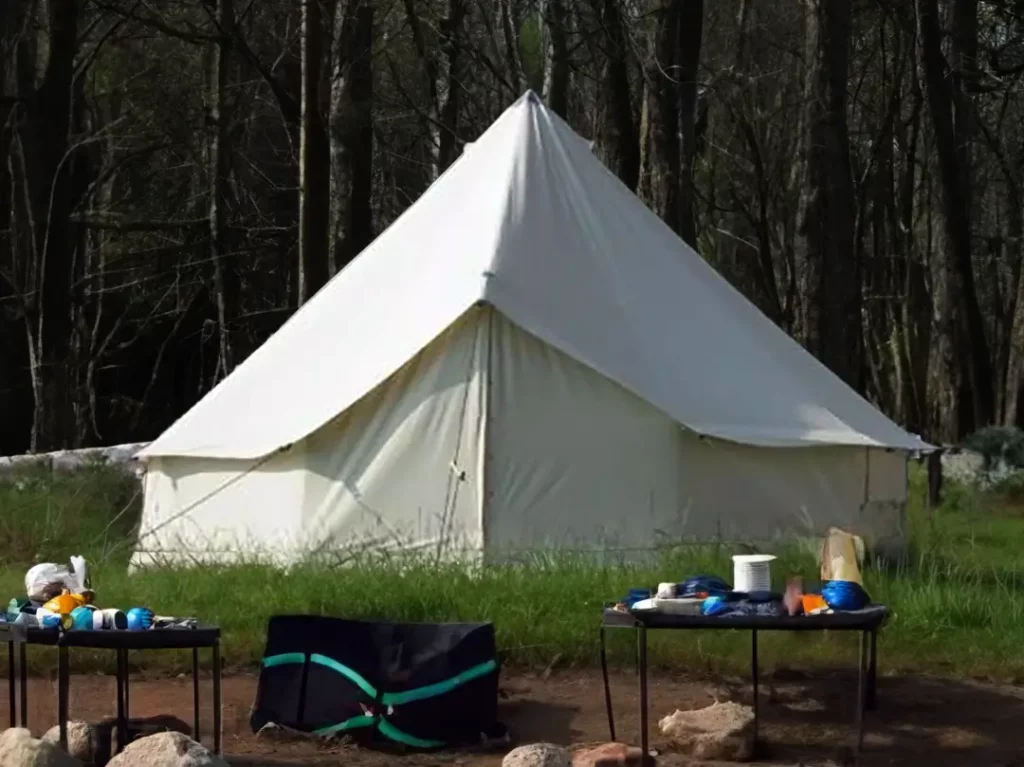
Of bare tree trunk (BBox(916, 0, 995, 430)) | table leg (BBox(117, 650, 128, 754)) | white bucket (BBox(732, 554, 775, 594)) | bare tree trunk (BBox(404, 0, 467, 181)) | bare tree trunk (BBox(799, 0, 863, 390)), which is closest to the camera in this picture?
table leg (BBox(117, 650, 128, 754))

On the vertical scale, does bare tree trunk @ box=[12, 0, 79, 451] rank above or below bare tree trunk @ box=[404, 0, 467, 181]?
below

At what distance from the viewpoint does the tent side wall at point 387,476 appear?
891cm

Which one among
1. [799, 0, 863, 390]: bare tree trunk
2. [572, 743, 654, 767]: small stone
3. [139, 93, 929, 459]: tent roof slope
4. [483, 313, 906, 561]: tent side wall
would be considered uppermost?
[799, 0, 863, 390]: bare tree trunk

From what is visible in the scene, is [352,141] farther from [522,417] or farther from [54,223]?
[522,417]

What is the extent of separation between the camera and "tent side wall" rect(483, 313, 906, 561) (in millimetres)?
8883

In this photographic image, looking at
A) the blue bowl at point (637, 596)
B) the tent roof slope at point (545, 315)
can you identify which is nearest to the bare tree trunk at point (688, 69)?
the tent roof slope at point (545, 315)

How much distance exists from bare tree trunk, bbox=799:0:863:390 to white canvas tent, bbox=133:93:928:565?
3634mm

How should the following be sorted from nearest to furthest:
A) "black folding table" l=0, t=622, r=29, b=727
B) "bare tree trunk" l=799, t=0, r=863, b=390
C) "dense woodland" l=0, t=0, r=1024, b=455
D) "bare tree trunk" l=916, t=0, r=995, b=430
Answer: "black folding table" l=0, t=622, r=29, b=727, "bare tree trunk" l=799, t=0, r=863, b=390, "dense woodland" l=0, t=0, r=1024, b=455, "bare tree trunk" l=916, t=0, r=995, b=430

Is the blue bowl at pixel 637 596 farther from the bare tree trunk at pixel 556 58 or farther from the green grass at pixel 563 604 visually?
the bare tree trunk at pixel 556 58

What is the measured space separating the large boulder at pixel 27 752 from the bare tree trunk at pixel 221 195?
13.6 meters

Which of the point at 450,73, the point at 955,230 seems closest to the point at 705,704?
the point at 450,73

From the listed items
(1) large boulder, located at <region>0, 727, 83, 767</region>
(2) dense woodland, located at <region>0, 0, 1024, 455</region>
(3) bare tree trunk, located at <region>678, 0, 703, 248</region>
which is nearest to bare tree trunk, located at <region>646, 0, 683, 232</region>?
(2) dense woodland, located at <region>0, 0, 1024, 455</region>

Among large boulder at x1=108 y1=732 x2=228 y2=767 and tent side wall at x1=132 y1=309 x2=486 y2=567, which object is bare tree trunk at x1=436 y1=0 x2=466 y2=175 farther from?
large boulder at x1=108 y1=732 x2=228 y2=767

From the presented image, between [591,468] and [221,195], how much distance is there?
1281cm
